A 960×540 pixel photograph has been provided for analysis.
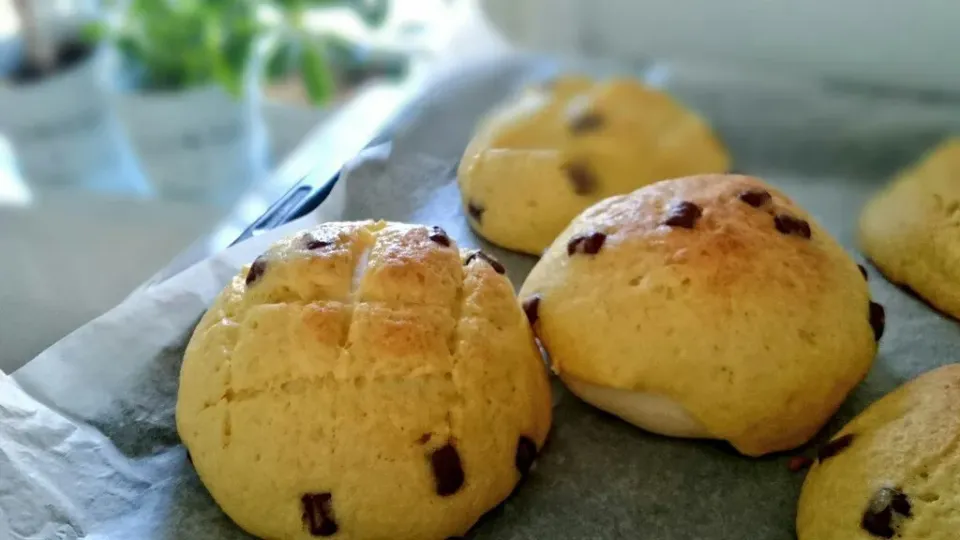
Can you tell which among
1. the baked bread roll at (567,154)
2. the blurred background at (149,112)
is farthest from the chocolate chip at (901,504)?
the blurred background at (149,112)

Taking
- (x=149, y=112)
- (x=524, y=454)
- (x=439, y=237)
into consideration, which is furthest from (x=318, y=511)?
(x=149, y=112)

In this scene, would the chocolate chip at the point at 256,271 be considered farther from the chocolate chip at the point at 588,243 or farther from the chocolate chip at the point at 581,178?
the chocolate chip at the point at 581,178

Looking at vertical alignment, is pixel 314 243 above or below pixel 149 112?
above

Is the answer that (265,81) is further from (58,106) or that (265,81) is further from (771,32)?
(771,32)


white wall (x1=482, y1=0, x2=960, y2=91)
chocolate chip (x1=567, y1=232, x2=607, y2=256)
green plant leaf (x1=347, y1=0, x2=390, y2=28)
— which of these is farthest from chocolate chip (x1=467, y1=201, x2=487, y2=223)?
green plant leaf (x1=347, y1=0, x2=390, y2=28)

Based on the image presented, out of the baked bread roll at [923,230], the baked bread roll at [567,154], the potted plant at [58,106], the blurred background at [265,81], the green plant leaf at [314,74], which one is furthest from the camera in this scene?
the green plant leaf at [314,74]

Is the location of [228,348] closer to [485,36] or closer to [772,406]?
[772,406]
